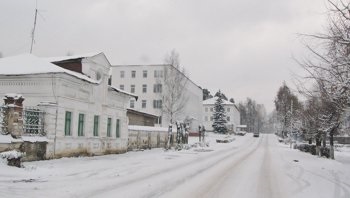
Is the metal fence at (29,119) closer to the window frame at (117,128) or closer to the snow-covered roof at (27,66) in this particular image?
the snow-covered roof at (27,66)

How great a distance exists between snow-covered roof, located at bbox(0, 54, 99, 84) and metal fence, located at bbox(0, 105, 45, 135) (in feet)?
7.85

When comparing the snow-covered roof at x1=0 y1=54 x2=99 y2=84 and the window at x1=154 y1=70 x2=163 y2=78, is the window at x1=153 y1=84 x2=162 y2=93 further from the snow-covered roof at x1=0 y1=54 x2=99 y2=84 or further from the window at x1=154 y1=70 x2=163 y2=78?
the snow-covered roof at x1=0 y1=54 x2=99 y2=84

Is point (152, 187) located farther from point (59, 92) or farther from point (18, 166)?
point (59, 92)

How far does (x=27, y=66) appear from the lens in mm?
23188

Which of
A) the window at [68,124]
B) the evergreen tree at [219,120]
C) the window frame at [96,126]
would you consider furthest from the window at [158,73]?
the window at [68,124]

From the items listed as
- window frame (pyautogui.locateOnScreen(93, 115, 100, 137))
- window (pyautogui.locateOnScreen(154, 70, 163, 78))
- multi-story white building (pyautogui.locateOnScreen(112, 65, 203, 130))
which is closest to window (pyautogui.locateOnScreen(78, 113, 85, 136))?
window frame (pyautogui.locateOnScreen(93, 115, 100, 137))

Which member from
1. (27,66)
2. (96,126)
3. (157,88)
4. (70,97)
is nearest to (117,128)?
(96,126)

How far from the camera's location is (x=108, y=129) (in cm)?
2914

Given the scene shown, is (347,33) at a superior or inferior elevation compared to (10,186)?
superior

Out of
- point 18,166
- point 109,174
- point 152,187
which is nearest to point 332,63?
point 152,187

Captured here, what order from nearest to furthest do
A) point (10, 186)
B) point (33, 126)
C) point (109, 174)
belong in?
1. point (10, 186)
2. point (109, 174)
3. point (33, 126)

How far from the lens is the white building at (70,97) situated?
71.8 ft

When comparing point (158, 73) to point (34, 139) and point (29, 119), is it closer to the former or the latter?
point (29, 119)

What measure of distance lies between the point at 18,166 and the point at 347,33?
13036 mm
